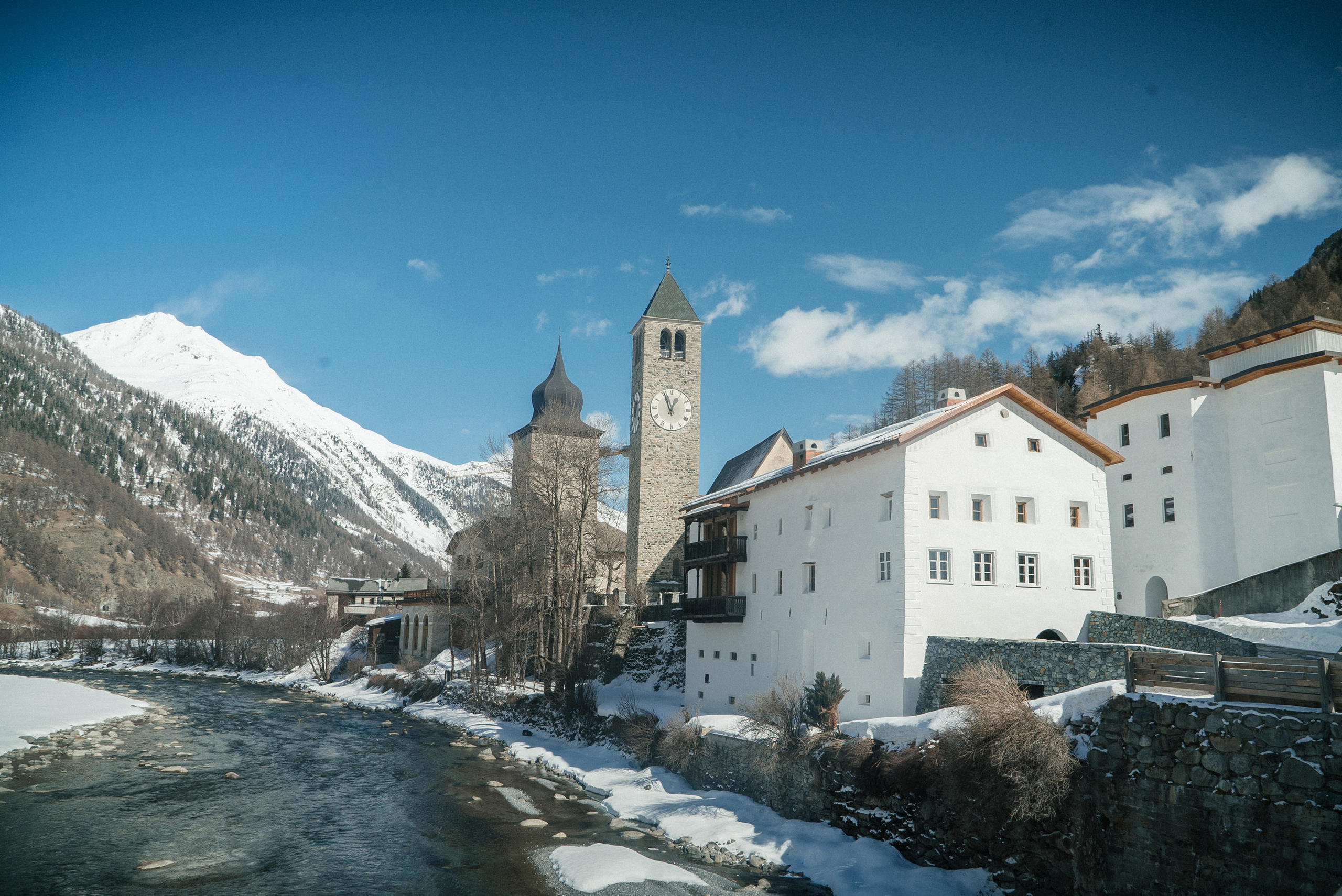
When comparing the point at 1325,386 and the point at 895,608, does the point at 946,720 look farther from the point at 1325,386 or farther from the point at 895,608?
the point at 1325,386

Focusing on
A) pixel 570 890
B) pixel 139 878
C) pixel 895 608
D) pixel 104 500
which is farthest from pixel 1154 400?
pixel 104 500

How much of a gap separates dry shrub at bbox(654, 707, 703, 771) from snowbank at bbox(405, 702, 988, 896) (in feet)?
1.41

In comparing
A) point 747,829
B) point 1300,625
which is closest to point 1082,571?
point 1300,625

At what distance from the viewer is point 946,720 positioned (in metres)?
20.6

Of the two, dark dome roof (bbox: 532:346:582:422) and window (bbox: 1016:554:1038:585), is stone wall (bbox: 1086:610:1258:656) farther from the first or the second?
dark dome roof (bbox: 532:346:582:422)

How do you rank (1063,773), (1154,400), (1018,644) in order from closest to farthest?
(1063,773) → (1018,644) → (1154,400)

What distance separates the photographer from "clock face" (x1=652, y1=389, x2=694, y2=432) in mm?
59438

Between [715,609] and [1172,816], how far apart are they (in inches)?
920

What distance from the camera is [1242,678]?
15.3 metres

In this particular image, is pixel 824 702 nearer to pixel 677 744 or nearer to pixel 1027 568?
pixel 677 744

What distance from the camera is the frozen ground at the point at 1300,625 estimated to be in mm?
24094

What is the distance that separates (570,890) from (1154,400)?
109ft

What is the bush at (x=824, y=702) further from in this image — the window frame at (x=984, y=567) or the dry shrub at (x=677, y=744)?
the window frame at (x=984, y=567)

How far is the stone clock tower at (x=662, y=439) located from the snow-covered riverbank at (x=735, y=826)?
20.1 meters
